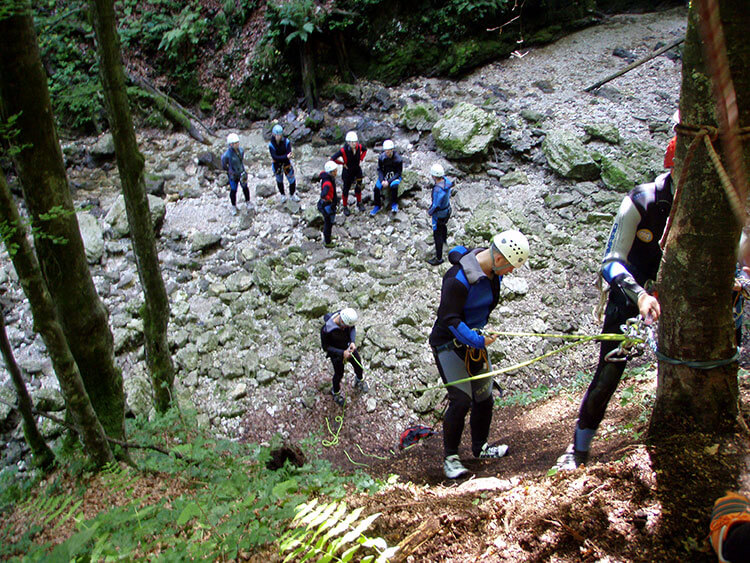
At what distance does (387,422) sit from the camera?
6938mm

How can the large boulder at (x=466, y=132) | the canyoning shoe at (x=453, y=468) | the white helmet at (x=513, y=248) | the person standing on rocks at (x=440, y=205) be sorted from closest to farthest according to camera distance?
the white helmet at (x=513, y=248) < the canyoning shoe at (x=453, y=468) < the person standing on rocks at (x=440, y=205) < the large boulder at (x=466, y=132)

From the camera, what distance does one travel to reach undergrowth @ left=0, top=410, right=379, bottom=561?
2.45 metres

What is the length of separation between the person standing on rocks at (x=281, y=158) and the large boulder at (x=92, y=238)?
4143 millimetres

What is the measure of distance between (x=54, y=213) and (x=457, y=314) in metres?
3.51

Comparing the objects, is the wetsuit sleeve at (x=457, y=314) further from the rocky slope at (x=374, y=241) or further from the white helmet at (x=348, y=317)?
the rocky slope at (x=374, y=241)

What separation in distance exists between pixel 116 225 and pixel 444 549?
1053 cm

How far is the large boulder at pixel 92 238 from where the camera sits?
976 centimetres

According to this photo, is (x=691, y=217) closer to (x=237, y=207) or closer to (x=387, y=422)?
(x=387, y=422)

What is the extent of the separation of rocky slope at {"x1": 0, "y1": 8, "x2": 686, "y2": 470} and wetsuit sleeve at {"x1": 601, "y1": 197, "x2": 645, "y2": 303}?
13.7ft

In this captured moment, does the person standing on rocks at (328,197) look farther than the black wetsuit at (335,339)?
Yes

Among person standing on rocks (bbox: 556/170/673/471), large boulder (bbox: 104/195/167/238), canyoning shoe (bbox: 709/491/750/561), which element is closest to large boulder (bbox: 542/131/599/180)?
person standing on rocks (bbox: 556/170/673/471)

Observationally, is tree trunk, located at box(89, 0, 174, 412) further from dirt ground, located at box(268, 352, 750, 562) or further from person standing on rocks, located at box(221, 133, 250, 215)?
person standing on rocks, located at box(221, 133, 250, 215)

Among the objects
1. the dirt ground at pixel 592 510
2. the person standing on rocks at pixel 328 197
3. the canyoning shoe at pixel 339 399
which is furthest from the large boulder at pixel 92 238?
the dirt ground at pixel 592 510

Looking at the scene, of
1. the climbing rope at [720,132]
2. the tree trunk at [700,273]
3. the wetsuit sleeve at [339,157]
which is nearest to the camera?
the climbing rope at [720,132]
